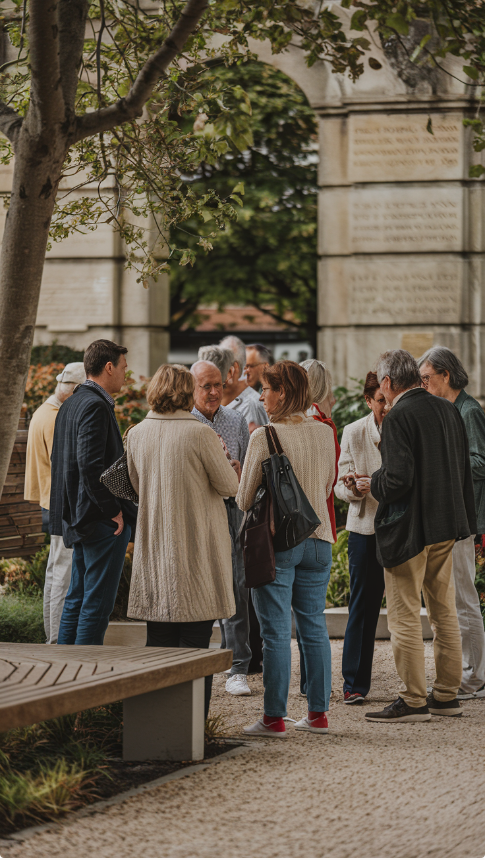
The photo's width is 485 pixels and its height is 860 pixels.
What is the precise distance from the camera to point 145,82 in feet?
15.9

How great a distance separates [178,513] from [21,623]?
261 cm

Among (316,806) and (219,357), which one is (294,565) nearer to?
(316,806)

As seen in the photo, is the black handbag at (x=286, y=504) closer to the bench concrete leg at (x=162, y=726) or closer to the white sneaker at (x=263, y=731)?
the bench concrete leg at (x=162, y=726)

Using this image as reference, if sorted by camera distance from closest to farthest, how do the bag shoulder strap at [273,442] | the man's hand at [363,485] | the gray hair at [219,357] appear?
1. the bag shoulder strap at [273,442]
2. the man's hand at [363,485]
3. the gray hair at [219,357]

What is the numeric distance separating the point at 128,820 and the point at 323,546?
188 centimetres

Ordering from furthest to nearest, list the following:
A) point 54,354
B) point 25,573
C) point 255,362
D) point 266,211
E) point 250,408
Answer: point 266,211, point 54,354, point 25,573, point 255,362, point 250,408

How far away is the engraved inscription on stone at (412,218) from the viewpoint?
1156cm

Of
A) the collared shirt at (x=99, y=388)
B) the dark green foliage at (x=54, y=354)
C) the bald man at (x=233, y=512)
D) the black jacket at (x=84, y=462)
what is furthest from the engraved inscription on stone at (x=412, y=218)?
the black jacket at (x=84, y=462)

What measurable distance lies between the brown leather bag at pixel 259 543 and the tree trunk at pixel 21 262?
4.33 ft

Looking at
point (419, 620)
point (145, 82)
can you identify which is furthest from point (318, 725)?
point (145, 82)

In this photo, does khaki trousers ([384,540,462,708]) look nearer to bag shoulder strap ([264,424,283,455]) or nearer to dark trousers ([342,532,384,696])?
dark trousers ([342,532,384,696])

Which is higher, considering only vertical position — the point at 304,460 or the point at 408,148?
the point at 408,148

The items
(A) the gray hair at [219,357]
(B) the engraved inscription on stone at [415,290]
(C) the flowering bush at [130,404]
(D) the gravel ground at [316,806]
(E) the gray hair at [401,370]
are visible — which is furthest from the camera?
(B) the engraved inscription on stone at [415,290]

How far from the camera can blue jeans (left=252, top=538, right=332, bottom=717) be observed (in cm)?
529
